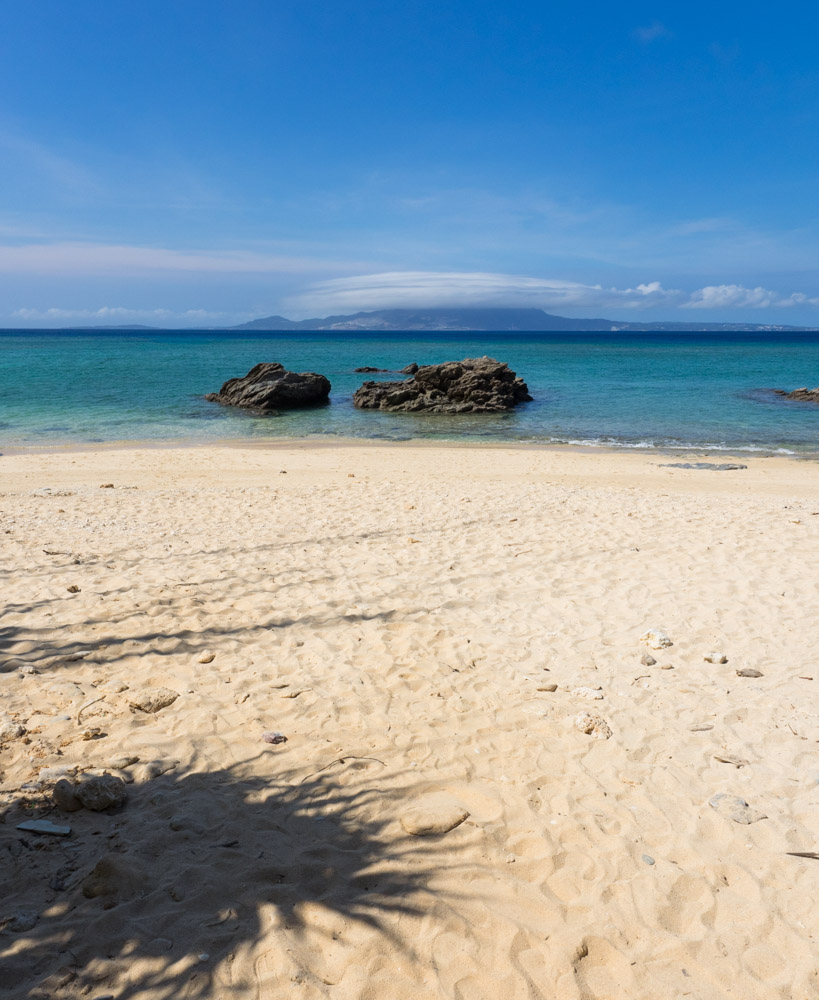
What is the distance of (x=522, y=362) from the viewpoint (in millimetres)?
71750

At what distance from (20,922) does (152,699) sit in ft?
6.76

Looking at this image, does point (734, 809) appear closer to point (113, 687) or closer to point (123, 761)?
point (123, 761)

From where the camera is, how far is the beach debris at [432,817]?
12.0 ft

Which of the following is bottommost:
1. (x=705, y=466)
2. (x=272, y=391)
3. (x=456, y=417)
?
(x=705, y=466)

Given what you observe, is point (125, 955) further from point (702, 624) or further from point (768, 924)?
point (702, 624)

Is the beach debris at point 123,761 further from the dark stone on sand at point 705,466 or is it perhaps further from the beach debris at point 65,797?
the dark stone on sand at point 705,466

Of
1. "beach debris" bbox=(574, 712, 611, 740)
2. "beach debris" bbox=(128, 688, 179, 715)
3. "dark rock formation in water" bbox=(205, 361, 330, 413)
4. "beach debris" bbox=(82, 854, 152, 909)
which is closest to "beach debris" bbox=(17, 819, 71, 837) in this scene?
"beach debris" bbox=(82, 854, 152, 909)

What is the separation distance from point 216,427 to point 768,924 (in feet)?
91.0

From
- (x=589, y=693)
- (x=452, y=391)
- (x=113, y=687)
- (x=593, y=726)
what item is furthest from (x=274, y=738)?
(x=452, y=391)

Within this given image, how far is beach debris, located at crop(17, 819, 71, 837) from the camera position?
354 cm

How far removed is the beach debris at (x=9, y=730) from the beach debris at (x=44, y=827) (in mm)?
986

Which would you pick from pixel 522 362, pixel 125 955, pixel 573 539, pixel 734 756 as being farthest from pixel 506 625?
pixel 522 362

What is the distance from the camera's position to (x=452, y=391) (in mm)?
35719

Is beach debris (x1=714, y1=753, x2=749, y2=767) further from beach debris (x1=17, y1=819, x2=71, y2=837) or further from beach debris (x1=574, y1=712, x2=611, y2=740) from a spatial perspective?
beach debris (x1=17, y1=819, x2=71, y2=837)
